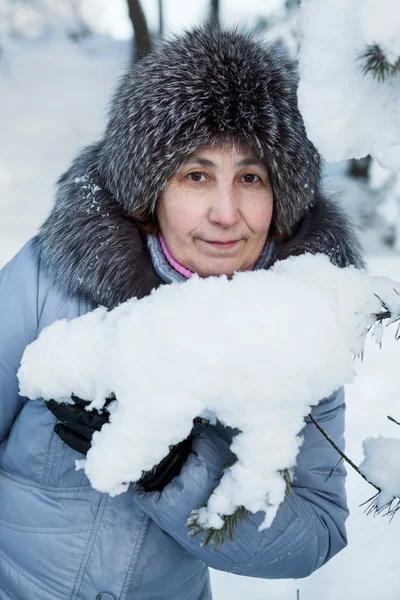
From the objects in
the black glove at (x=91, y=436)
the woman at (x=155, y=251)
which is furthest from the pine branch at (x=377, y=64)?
the black glove at (x=91, y=436)

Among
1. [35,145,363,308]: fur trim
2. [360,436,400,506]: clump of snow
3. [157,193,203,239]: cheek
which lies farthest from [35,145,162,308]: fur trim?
[360,436,400,506]: clump of snow

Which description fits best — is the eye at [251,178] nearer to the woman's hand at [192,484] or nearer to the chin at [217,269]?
the chin at [217,269]

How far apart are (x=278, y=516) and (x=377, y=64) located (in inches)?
35.7

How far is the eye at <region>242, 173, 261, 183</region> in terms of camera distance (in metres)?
1.50

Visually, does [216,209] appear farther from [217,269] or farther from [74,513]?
[74,513]

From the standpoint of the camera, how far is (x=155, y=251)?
1601 mm

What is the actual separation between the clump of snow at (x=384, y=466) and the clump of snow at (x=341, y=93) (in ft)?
1.83

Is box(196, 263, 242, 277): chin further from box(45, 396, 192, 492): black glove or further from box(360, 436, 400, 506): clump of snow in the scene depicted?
box(360, 436, 400, 506): clump of snow

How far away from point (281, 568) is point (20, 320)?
0.83m

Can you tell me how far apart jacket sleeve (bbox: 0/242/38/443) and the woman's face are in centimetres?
37

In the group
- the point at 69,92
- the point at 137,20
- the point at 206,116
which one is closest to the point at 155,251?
the point at 206,116

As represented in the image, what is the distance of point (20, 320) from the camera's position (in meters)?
1.54

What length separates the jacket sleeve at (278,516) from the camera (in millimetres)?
1266

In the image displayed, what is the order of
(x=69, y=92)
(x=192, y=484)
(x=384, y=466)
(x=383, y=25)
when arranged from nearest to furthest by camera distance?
(x=383, y=25) → (x=384, y=466) → (x=192, y=484) → (x=69, y=92)
